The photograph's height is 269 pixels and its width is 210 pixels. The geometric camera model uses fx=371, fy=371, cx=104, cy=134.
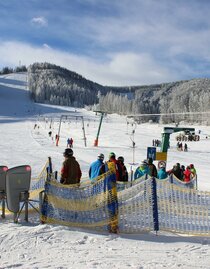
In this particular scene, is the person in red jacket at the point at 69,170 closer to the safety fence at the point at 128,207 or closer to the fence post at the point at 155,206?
the safety fence at the point at 128,207

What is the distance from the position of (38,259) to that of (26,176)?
2386 millimetres

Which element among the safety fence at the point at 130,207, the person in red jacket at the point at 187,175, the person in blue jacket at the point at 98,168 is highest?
the person in blue jacket at the point at 98,168

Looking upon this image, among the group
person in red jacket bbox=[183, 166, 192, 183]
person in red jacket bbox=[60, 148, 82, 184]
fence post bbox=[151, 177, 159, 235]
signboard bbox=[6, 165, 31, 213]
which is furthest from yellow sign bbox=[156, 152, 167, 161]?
signboard bbox=[6, 165, 31, 213]

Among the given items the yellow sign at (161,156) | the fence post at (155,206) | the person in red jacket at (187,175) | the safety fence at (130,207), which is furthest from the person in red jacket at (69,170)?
the yellow sign at (161,156)

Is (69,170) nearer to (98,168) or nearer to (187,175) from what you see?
(98,168)

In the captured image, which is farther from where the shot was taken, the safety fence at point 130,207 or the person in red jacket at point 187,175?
the person in red jacket at point 187,175

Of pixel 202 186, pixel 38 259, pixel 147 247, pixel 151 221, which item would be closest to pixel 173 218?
pixel 151 221

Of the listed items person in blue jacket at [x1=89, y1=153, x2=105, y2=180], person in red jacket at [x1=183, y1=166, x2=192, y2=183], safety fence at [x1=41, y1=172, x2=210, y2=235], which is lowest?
person in red jacket at [x1=183, y1=166, x2=192, y2=183]

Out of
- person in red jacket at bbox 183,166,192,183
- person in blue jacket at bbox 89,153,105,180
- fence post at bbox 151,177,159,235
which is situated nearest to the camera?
fence post at bbox 151,177,159,235

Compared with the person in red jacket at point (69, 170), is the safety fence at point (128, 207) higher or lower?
lower

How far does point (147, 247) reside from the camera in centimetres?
599

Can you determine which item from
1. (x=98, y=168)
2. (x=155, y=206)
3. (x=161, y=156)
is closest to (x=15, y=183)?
(x=98, y=168)

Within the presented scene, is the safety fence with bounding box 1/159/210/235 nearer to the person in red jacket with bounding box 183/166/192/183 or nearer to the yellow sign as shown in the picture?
the person in red jacket with bounding box 183/166/192/183

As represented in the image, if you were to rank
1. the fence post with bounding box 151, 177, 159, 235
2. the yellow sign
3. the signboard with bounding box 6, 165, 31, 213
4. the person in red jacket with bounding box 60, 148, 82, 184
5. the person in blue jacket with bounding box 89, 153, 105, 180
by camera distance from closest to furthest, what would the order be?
1. the fence post with bounding box 151, 177, 159, 235
2. the signboard with bounding box 6, 165, 31, 213
3. the person in red jacket with bounding box 60, 148, 82, 184
4. the person in blue jacket with bounding box 89, 153, 105, 180
5. the yellow sign
